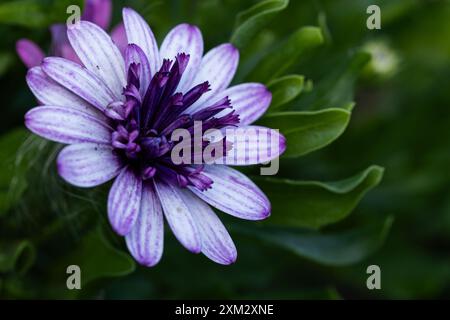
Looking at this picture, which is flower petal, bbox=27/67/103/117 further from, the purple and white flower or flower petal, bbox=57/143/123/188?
the purple and white flower

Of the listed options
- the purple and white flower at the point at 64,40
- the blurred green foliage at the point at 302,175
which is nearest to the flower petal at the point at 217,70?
the blurred green foliage at the point at 302,175

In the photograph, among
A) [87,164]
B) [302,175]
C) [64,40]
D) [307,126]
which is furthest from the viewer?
[302,175]

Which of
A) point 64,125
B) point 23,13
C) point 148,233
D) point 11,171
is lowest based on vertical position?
point 148,233

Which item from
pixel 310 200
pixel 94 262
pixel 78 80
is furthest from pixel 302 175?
pixel 78 80

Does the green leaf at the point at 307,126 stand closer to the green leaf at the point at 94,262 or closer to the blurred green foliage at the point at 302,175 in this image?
the blurred green foliage at the point at 302,175

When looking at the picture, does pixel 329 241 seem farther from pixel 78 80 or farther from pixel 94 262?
pixel 78 80
